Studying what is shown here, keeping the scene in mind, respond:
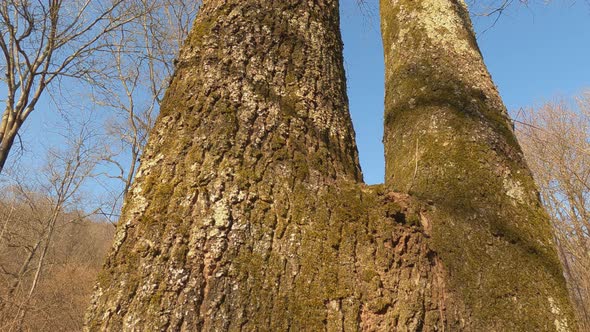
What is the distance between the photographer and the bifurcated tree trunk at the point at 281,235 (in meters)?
1.04

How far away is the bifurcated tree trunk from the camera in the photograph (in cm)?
104

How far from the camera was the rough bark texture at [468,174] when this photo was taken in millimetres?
1155

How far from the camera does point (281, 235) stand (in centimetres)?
113

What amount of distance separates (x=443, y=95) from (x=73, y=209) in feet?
55.1

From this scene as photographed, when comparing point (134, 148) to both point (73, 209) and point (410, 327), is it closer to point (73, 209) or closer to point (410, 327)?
point (73, 209)

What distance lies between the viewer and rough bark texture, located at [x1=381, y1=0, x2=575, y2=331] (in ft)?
3.79

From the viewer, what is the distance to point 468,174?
1411 millimetres

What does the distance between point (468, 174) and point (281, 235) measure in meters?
0.76

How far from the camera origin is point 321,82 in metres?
1.56

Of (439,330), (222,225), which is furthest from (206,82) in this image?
(439,330)

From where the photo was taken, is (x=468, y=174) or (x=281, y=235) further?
(x=468, y=174)

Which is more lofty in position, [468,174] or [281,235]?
[468,174]

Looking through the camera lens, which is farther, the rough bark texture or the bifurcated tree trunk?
the rough bark texture

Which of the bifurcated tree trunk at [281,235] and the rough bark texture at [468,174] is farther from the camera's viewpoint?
the rough bark texture at [468,174]
